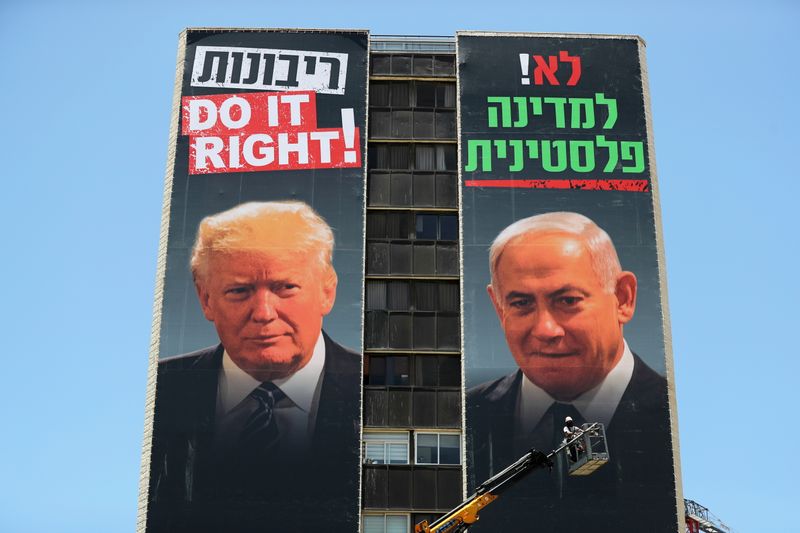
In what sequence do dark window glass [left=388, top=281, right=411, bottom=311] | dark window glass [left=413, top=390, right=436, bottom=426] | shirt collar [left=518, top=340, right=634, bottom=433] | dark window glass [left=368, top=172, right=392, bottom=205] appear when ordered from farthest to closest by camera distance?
dark window glass [left=368, top=172, right=392, bottom=205]
dark window glass [left=388, top=281, right=411, bottom=311]
dark window glass [left=413, top=390, right=436, bottom=426]
shirt collar [left=518, top=340, right=634, bottom=433]

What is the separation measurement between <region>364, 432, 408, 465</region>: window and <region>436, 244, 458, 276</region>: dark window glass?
33.8 ft

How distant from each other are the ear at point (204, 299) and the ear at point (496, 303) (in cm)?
1656

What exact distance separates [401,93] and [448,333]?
16808 mm

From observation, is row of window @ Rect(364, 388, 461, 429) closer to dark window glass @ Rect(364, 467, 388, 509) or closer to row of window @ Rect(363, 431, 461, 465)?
row of window @ Rect(363, 431, 461, 465)

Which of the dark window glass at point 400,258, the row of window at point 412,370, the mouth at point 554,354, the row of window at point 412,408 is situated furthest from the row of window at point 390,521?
the dark window glass at point 400,258

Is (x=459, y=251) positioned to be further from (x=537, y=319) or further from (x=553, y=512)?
(x=553, y=512)

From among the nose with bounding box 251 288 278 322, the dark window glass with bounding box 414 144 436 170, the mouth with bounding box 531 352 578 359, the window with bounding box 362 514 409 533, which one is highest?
the dark window glass with bounding box 414 144 436 170

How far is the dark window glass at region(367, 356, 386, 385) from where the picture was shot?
66.6 metres

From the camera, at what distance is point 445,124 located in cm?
7275

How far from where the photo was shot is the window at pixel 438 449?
65000 mm

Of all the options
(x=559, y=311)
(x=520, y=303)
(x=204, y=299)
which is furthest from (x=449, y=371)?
Answer: (x=204, y=299)

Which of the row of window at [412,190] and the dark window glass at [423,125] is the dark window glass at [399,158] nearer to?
the row of window at [412,190]

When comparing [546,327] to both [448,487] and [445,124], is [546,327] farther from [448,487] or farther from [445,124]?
[445,124]

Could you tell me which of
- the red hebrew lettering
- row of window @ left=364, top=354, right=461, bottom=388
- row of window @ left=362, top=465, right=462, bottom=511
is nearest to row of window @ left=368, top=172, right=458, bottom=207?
the red hebrew lettering
